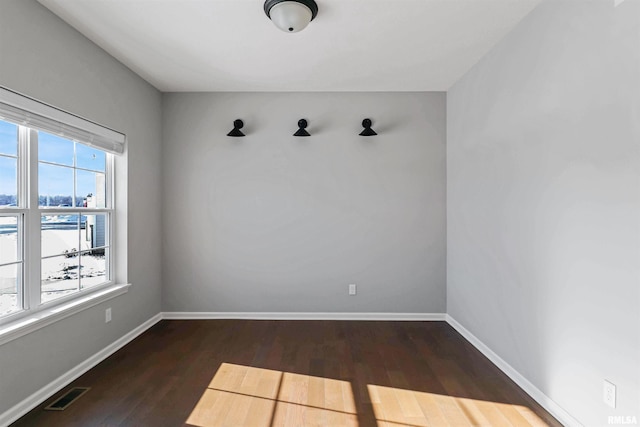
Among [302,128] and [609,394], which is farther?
[302,128]

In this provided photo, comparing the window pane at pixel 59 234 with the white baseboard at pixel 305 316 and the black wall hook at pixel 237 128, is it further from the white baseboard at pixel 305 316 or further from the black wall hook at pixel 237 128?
the black wall hook at pixel 237 128

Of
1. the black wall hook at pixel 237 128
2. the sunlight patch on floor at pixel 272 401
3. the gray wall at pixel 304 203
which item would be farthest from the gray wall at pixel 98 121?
the sunlight patch on floor at pixel 272 401

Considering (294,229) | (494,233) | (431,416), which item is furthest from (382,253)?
(431,416)

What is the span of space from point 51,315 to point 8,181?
0.94 m

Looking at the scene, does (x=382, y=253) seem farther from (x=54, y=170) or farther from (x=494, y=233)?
(x=54, y=170)

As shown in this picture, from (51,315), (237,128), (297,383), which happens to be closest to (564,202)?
(297,383)

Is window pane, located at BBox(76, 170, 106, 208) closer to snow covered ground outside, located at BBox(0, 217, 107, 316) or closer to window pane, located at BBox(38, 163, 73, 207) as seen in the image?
window pane, located at BBox(38, 163, 73, 207)

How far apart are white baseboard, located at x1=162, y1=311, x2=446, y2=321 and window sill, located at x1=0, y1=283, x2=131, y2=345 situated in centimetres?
106

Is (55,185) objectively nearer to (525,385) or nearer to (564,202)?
(564,202)

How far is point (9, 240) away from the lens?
7.26 feet

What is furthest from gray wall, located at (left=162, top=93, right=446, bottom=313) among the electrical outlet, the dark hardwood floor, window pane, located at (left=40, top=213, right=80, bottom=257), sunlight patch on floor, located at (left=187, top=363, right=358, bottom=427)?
the electrical outlet

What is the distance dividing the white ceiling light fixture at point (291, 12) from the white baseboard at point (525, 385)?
297 centimetres

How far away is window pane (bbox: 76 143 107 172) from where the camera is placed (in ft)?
9.50

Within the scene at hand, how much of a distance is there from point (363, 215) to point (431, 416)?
7.46 ft
